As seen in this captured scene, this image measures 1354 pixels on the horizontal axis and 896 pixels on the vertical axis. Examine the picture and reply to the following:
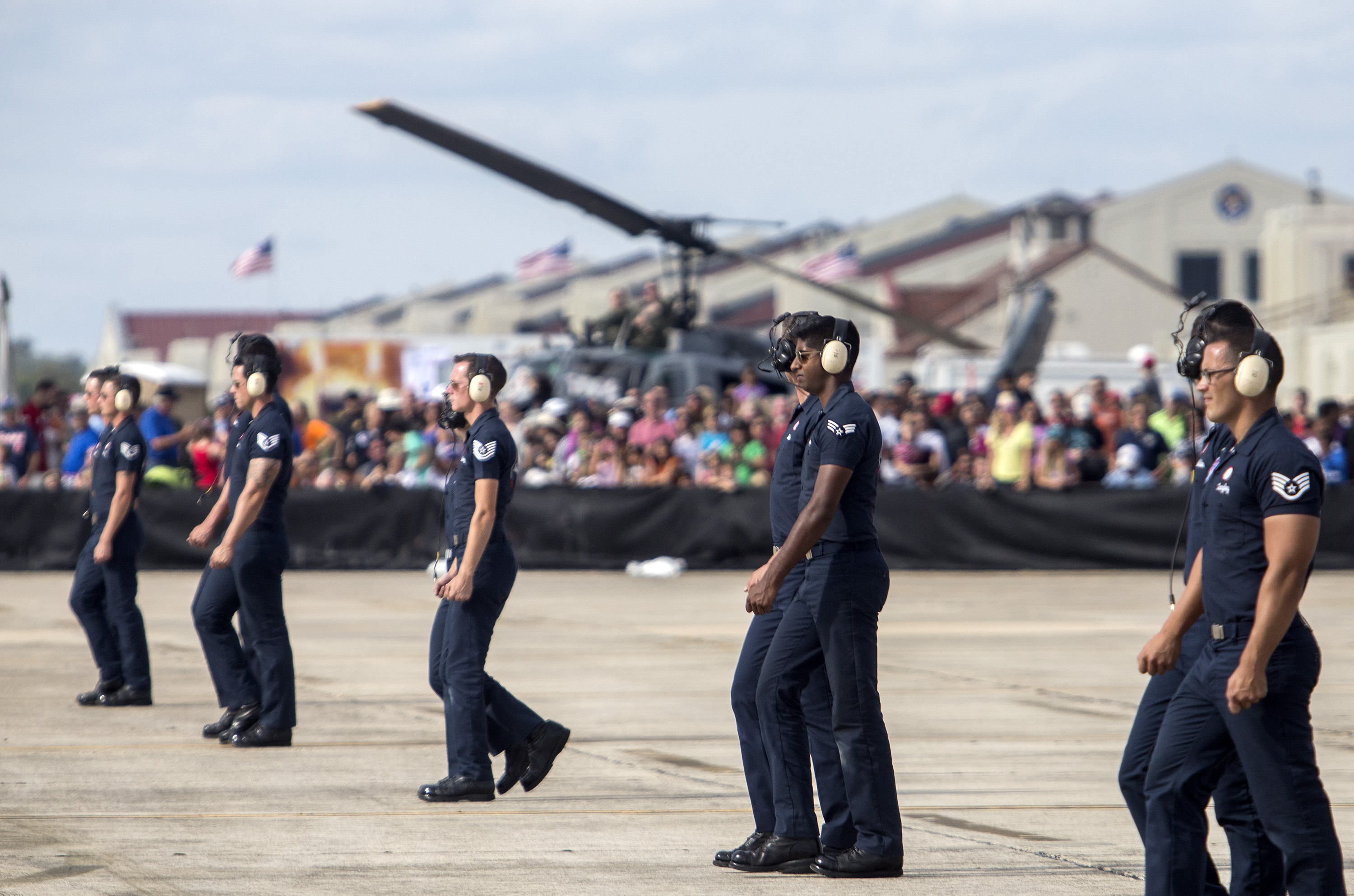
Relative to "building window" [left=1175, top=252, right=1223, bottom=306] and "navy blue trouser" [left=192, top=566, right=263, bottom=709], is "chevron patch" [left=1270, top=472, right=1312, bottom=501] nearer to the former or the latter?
"navy blue trouser" [left=192, top=566, right=263, bottom=709]

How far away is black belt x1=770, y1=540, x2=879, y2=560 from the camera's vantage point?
18.9 ft

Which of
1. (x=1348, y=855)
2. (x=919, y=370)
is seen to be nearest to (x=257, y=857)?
(x=1348, y=855)

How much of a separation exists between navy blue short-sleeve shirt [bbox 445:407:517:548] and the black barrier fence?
12.3m

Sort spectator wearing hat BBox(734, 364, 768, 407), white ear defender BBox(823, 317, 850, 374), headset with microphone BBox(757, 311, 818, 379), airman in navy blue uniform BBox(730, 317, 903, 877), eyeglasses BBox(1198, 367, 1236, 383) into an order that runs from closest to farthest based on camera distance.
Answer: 1. eyeglasses BBox(1198, 367, 1236, 383)
2. airman in navy blue uniform BBox(730, 317, 903, 877)
3. white ear defender BBox(823, 317, 850, 374)
4. headset with microphone BBox(757, 311, 818, 379)
5. spectator wearing hat BBox(734, 364, 768, 407)

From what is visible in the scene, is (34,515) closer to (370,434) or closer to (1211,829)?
(370,434)

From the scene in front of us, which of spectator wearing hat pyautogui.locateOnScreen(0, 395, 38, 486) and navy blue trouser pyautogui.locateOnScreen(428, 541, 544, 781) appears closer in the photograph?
navy blue trouser pyautogui.locateOnScreen(428, 541, 544, 781)

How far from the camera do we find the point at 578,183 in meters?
18.9

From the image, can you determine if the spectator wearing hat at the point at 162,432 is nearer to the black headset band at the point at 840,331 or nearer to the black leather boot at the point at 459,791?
the black leather boot at the point at 459,791

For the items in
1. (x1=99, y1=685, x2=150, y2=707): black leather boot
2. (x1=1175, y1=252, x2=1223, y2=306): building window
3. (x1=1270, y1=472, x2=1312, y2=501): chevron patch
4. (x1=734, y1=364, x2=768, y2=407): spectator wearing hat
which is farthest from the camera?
(x1=1175, y1=252, x2=1223, y2=306): building window

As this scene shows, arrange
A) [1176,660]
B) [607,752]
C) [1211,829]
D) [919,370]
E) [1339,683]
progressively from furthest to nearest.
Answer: [919,370] → [1339,683] → [607,752] → [1211,829] → [1176,660]

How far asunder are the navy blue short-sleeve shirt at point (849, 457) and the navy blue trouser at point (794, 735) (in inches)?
8.6

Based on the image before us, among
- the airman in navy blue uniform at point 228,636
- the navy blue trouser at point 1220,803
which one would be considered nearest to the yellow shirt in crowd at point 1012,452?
the airman in navy blue uniform at point 228,636

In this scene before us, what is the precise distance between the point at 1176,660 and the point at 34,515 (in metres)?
16.9

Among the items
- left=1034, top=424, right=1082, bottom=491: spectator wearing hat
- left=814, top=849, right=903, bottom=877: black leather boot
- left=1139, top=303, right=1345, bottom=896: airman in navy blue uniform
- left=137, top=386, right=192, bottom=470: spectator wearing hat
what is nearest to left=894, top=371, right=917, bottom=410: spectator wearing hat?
left=1034, top=424, right=1082, bottom=491: spectator wearing hat
